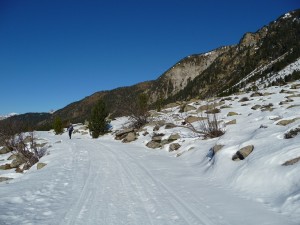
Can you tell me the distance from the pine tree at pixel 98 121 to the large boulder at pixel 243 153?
26820 millimetres

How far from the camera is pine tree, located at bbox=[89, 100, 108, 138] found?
35.8 meters

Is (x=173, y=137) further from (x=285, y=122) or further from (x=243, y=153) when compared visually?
(x=243, y=153)

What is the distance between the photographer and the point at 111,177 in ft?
33.7

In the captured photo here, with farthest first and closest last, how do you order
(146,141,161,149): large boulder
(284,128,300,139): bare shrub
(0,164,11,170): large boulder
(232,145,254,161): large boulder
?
(0,164,11,170): large boulder < (146,141,161,149): large boulder < (232,145,254,161): large boulder < (284,128,300,139): bare shrub

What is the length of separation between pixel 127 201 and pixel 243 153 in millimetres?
4870

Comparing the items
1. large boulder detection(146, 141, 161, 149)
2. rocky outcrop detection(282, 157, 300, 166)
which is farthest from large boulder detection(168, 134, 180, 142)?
rocky outcrop detection(282, 157, 300, 166)

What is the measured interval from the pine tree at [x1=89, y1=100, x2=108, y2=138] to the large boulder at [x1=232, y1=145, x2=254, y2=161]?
26820 mm

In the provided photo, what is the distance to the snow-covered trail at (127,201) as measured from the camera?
600 cm

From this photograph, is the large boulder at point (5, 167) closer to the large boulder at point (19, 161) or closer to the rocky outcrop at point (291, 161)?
the large boulder at point (19, 161)

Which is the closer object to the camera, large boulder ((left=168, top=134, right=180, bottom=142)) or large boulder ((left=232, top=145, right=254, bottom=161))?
large boulder ((left=232, top=145, right=254, bottom=161))

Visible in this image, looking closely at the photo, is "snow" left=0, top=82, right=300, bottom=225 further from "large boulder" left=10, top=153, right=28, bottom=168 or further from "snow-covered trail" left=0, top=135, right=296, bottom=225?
"large boulder" left=10, top=153, right=28, bottom=168

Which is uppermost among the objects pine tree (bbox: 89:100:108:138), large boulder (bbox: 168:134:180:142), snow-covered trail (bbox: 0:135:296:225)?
pine tree (bbox: 89:100:108:138)

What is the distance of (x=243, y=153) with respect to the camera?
10.2 m

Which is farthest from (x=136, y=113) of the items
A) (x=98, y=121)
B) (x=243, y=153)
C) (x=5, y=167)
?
(x=243, y=153)
